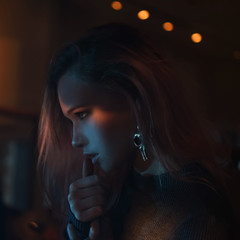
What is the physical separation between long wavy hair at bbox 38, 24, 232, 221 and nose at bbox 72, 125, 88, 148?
1 centimetres

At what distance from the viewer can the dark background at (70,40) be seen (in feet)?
2.50

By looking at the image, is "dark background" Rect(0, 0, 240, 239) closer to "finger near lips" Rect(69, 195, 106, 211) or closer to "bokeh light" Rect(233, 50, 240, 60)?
"bokeh light" Rect(233, 50, 240, 60)

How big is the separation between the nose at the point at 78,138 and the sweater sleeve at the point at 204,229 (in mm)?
244

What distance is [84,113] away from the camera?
0.76 m

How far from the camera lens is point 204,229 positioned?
0.65m

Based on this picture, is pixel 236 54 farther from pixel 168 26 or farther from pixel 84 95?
pixel 84 95

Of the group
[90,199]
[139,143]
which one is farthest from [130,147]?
[90,199]

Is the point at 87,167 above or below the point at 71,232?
above

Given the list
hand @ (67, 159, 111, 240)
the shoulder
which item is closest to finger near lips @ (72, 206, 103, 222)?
hand @ (67, 159, 111, 240)

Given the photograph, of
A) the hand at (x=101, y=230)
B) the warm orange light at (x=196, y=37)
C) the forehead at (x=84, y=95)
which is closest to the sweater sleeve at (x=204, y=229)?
the hand at (x=101, y=230)

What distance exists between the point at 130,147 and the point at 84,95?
14 cm

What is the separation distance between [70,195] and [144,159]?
170 mm

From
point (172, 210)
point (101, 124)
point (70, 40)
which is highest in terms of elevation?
point (70, 40)

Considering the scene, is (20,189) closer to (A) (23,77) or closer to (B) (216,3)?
(A) (23,77)
